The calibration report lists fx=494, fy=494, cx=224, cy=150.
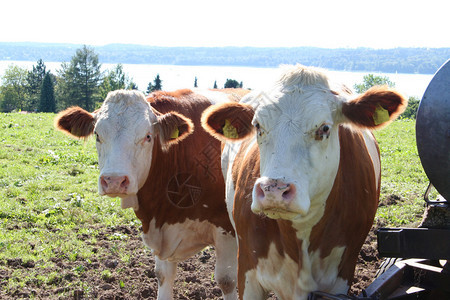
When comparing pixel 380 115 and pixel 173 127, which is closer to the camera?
pixel 380 115

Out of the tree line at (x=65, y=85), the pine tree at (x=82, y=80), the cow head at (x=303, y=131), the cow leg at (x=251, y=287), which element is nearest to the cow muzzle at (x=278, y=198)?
the cow head at (x=303, y=131)

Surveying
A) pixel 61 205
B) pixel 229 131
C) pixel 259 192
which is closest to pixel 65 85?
pixel 61 205

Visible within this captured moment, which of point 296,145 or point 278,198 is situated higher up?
point 296,145

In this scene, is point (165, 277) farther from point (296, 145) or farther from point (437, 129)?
point (437, 129)

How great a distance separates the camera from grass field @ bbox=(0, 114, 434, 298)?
21.8 ft

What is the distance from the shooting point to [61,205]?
28.3 ft

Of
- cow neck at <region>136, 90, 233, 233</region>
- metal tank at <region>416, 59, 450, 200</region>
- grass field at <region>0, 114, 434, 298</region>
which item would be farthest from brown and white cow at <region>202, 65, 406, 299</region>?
grass field at <region>0, 114, 434, 298</region>

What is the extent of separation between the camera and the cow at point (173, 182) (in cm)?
518

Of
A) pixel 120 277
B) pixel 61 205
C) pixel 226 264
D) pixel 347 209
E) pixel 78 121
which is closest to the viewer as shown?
pixel 347 209

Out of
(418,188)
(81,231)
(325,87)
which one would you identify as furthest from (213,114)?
(418,188)

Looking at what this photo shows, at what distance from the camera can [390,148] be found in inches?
543

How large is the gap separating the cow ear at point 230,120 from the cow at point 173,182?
1288mm

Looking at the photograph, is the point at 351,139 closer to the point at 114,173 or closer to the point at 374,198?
the point at 374,198

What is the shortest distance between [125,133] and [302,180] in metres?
2.37
